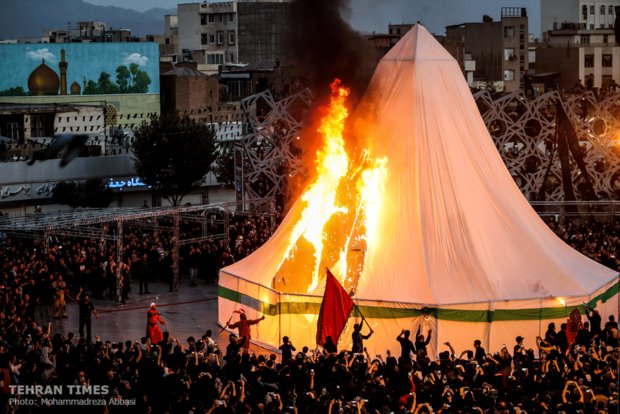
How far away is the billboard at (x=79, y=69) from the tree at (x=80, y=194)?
18324 millimetres

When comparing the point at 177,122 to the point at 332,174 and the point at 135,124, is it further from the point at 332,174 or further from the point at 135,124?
the point at 332,174

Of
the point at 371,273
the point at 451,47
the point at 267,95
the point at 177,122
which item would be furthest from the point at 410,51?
the point at 451,47

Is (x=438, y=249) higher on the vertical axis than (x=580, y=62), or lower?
lower

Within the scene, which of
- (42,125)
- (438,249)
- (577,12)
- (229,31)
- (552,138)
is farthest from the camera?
(577,12)

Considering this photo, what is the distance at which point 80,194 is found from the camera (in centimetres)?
5816

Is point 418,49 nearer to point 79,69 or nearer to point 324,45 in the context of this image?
point 324,45

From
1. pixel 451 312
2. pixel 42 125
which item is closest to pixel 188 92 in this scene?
pixel 42 125

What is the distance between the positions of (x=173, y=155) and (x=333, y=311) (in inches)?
1461

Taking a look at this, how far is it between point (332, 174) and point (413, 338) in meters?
4.39

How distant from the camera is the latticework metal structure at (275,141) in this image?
144 ft

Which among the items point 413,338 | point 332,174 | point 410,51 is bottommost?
point 413,338

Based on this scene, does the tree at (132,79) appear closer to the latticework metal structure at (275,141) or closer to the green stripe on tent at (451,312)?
the latticework metal structure at (275,141)

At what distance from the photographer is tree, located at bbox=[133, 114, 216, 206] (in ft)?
201

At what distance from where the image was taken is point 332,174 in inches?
1096
